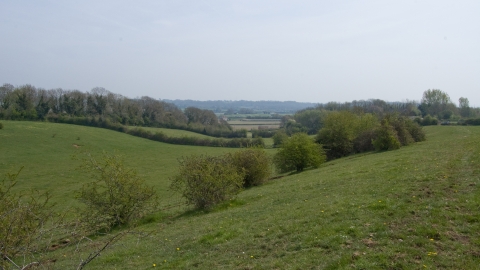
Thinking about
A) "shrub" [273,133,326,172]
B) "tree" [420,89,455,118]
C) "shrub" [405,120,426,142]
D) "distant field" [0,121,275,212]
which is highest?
"tree" [420,89,455,118]

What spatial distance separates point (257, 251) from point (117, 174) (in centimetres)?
1423

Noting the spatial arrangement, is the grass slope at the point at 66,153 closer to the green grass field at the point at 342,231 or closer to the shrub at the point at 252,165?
the shrub at the point at 252,165

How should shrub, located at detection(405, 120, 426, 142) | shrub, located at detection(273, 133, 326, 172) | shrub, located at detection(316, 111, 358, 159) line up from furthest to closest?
shrub, located at detection(316, 111, 358, 159), shrub, located at detection(405, 120, 426, 142), shrub, located at detection(273, 133, 326, 172)

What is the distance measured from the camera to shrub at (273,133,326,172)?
43.3 meters

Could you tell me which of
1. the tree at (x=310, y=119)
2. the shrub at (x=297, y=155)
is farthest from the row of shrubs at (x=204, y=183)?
the tree at (x=310, y=119)

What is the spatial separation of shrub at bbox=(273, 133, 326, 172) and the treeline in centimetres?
5599

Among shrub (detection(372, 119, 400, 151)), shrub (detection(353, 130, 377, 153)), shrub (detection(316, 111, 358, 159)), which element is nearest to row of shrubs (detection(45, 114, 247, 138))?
shrub (detection(316, 111, 358, 159))

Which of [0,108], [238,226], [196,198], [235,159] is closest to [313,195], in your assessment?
[238,226]

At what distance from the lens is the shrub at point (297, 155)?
43344 millimetres

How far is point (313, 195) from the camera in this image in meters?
20.0

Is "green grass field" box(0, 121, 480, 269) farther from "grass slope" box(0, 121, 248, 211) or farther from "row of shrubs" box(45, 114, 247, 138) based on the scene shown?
"row of shrubs" box(45, 114, 247, 138)

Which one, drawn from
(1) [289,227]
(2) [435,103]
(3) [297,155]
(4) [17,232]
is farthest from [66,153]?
(2) [435,103]

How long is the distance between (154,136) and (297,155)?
192 feet

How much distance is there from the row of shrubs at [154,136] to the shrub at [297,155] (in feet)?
124
